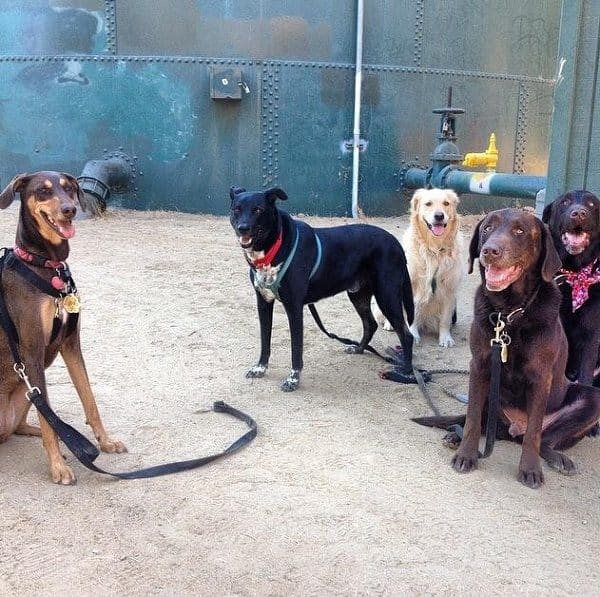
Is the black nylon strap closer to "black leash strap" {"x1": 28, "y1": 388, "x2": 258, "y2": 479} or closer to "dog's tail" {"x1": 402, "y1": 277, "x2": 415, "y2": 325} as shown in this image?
"black leash strap" {"x1": 28, "y1": 388, "x2": 258, "y2": 479}

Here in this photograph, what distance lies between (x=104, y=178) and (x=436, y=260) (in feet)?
17.6

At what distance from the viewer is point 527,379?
3195mm

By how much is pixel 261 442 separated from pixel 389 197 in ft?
23.7

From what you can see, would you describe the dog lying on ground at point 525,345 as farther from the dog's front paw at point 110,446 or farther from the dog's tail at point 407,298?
the dog's front paw at point 110,446

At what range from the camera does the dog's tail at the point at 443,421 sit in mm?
3696

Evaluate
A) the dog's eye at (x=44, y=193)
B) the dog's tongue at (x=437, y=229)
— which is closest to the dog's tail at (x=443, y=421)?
the dog's tongue at (x=437, y=229)

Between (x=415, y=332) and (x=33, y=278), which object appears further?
(x=415, y=332)

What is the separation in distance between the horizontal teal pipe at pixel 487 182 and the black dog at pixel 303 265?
3.17 metres

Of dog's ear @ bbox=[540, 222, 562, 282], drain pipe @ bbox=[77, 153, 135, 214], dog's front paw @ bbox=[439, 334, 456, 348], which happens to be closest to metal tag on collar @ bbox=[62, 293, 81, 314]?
dog's ear @ bbox=[540, 222, 562, 282]

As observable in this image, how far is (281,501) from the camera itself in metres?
2.97

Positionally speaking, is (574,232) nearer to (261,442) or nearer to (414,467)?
(414,467)

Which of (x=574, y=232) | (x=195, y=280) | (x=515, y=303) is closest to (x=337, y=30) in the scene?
(x=195, y=280)

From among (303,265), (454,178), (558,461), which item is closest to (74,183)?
(303,265)

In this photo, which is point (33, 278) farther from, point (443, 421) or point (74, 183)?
point (443, 421)
